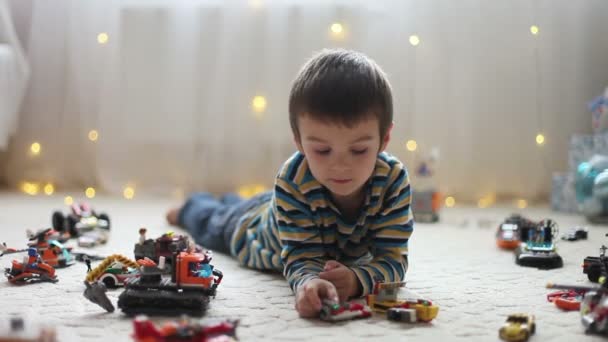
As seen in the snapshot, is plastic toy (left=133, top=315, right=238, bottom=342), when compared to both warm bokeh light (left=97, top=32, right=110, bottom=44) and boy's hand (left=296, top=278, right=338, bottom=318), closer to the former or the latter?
boy's hand (left=296, top=278, right=338, bottom=318)

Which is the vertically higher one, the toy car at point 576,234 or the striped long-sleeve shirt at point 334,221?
the striped long-sleeve shirt at point 334,221

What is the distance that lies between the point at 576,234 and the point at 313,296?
941mm

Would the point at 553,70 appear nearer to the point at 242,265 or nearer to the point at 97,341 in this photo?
the point at 242,265

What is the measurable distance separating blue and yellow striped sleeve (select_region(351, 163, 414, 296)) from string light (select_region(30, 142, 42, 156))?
1889mm

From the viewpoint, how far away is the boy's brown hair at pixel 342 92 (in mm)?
1021

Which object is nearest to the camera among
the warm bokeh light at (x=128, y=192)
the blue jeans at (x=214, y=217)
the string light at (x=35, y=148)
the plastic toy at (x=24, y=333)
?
the plastic toy at (x=24, y=333)

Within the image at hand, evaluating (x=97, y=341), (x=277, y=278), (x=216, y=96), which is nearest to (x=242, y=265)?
(x=277, y=278)

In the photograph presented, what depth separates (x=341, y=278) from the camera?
1.03 m

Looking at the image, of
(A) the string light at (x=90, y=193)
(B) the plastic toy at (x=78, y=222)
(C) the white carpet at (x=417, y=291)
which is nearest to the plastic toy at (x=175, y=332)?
(C) the white carpet at (x=417, y=291)

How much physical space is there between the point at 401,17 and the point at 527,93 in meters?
0.50

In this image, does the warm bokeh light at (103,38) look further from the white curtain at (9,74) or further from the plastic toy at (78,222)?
the plastic toy at (78,222)

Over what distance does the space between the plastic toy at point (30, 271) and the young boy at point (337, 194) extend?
366mm

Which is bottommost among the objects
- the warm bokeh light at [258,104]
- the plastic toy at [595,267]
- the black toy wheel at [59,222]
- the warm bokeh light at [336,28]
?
the black toy wheel at [59,222]

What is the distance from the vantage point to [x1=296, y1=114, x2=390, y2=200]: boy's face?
3.39ft
